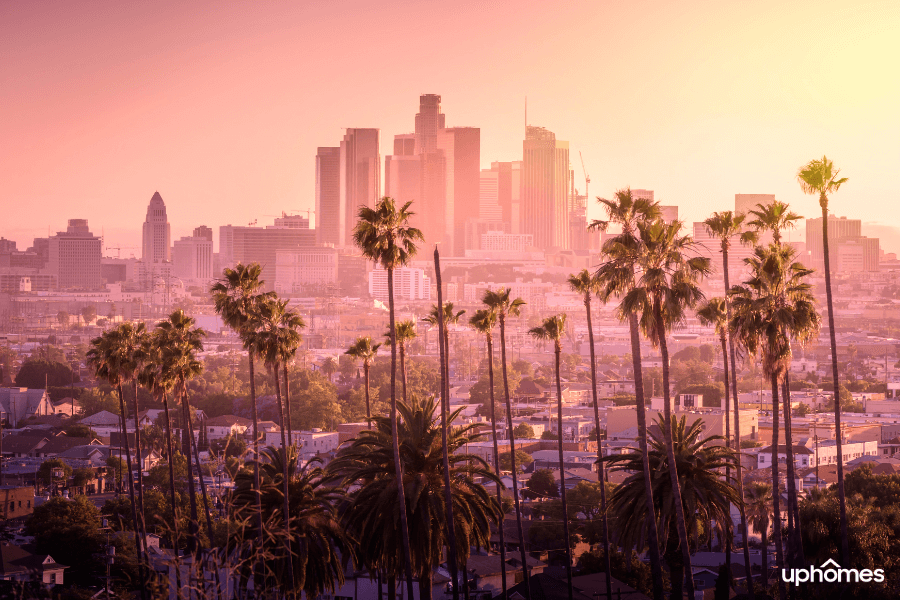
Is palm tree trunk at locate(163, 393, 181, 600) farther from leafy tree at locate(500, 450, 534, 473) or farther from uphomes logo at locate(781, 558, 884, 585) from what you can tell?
leafy tree at locate(500, 450, 534, 473)

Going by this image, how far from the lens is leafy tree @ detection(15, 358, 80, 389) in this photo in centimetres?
14500

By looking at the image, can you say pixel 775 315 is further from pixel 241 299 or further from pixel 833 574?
pixel 241 299

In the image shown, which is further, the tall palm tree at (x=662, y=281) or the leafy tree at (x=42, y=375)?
the leafy tree at (x=42, y=375)

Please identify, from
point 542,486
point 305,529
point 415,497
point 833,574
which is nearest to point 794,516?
point 833,574

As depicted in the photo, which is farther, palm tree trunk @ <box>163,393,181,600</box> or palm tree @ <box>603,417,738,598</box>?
palm tree @ <box>603,417,738,598</box>

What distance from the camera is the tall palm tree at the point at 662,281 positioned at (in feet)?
86.0

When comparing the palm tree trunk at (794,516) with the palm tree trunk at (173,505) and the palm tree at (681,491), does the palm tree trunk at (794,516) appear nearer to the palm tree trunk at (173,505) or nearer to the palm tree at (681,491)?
the palm tree at (681,491)

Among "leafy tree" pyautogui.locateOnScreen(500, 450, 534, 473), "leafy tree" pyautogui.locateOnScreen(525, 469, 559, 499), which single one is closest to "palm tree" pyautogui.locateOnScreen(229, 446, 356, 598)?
"leafy tree" pyautogui.locateOnScreen(525, 469, 559, 499)

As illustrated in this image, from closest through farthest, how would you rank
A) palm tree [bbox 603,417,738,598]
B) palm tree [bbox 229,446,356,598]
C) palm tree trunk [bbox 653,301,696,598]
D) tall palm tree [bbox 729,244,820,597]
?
1. palm tree trunk [bbox 653,301,696,598]
2. palm tree [bbox 603,417,738,598]
3. tall palm tree [bbox 729,244,820,597]
4. palm tree [bbox 229,446,356,598]

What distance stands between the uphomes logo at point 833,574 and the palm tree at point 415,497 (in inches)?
380

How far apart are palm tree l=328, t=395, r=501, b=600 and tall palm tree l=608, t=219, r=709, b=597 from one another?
563 cm

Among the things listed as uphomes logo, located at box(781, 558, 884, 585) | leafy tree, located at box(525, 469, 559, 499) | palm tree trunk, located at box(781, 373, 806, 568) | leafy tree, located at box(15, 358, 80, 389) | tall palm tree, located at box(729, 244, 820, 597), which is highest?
tall palm tree, located at box(729, 244, 820, 597)

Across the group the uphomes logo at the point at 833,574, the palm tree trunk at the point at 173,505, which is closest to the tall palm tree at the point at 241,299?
the palm tree trunk at the point at 173,505

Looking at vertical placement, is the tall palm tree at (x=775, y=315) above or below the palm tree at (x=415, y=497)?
above
